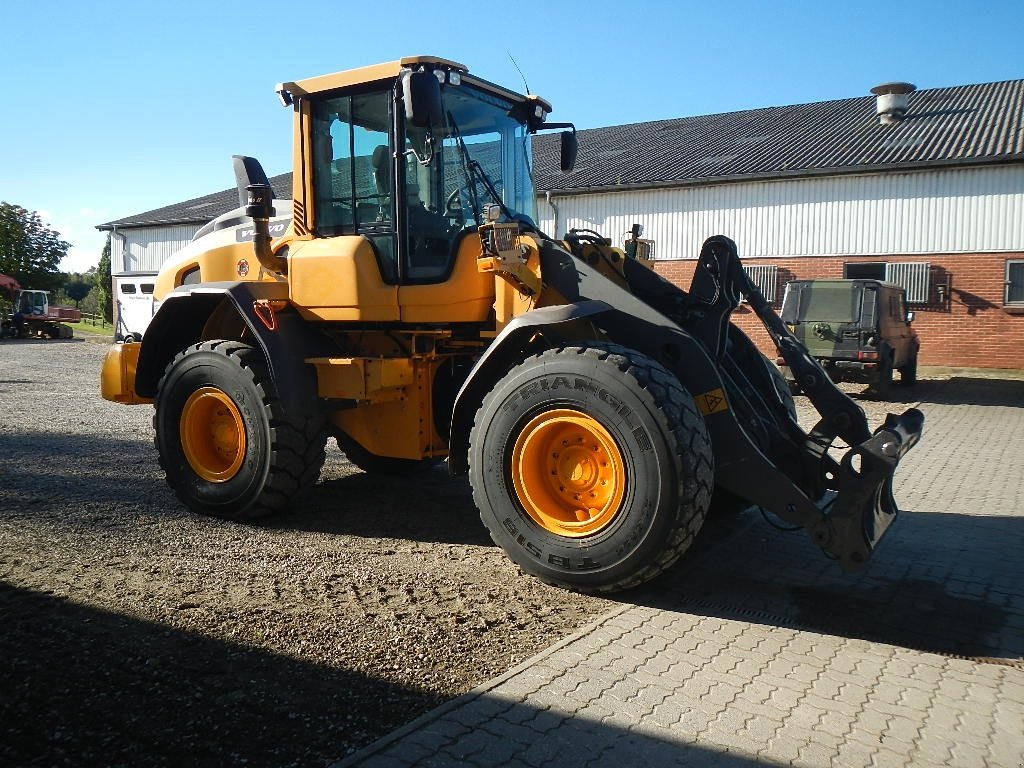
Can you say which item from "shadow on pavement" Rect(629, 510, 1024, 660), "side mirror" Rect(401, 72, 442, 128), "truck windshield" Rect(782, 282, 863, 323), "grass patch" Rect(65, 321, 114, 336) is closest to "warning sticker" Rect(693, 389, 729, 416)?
"shadow on pavement" Rect(629, 510, 1024, 660)

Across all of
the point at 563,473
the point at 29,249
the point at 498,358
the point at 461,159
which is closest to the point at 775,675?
the point at 563,473

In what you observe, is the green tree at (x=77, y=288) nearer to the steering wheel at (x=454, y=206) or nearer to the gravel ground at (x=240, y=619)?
the gravel ground at (x=240, y=619)

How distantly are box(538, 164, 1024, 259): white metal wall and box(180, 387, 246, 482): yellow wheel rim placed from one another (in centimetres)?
1772

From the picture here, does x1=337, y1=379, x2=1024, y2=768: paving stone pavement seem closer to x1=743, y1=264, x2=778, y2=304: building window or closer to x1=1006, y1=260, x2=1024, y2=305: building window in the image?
x1=1006, y1=260, x2=1024, y2=305: building window

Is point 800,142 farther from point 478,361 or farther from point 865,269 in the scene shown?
point 478,361

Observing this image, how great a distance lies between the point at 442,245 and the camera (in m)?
5.69

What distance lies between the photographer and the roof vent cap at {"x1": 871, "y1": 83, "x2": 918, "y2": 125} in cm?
2350

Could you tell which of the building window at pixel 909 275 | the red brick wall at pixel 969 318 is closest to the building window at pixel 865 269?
the building window at pixel 909 275

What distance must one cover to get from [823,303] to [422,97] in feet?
40.1

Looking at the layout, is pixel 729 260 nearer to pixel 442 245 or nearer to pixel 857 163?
pixel 442 245

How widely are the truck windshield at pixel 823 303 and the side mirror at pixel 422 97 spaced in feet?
38.6

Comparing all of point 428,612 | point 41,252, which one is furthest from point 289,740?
point 41,252

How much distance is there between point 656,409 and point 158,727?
8.40 ft

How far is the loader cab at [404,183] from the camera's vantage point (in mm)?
5562
